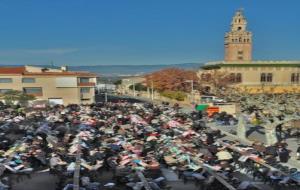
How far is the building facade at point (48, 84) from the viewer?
8862cm

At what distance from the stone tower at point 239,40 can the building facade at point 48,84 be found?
172 feet

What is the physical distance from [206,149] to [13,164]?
1132 cm

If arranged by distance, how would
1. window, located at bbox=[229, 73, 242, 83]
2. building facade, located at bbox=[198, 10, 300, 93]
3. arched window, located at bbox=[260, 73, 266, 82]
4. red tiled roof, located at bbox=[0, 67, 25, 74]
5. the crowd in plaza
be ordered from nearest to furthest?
the crowd in plaza, red tiled roof, located at bbox=[0, 67, 25, 74], building facade, located at bbox=[198, 10, 300, 93], window, located at bbox=[229, 73, 242, 83], arched window, located at bbox=[260, 73, 266, 82]

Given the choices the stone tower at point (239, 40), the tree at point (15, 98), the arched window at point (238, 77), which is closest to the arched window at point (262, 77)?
the arched window at point (238, 77)

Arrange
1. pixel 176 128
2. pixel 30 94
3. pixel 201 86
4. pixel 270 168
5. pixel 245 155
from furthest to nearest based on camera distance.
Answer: pixel 201 86 → pixel 30 94 → pixel 176 128 → pixel 245 155 → pixel 270 168

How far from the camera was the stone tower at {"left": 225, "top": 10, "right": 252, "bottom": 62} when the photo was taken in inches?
5148

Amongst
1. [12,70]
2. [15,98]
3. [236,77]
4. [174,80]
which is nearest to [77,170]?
[15,98]

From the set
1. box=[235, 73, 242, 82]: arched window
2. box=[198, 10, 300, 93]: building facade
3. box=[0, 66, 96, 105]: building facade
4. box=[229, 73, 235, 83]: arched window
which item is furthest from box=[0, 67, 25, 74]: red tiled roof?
box=[235, 73, 242, 82]: arched window

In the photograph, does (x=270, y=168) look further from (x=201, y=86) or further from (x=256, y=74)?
(x=256, y=74)

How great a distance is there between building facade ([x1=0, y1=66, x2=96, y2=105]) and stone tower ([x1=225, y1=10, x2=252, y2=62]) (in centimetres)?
5236

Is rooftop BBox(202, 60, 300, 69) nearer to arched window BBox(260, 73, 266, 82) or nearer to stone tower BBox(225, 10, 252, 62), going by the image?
arched window BBox(260, 73, 266, 82)

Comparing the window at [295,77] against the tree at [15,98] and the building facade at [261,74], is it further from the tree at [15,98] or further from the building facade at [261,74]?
the tree at [15,98]

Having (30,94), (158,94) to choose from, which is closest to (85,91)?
(30,94)

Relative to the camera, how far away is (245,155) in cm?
2878
